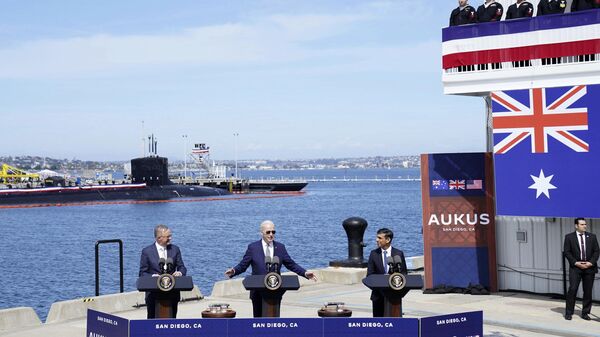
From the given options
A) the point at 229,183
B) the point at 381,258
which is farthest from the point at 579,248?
the point at 229,183

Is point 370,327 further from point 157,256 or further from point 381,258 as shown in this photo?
point 157,256

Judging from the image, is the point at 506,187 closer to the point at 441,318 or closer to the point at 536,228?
the point at 536,228

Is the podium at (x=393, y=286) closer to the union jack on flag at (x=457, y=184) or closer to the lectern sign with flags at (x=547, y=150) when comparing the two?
the lectern sign with flags at (x=547, y=150)

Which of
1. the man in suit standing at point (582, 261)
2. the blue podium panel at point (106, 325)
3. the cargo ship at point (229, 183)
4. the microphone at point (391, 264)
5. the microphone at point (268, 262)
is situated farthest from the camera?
the cargo ship at point (229, 183)

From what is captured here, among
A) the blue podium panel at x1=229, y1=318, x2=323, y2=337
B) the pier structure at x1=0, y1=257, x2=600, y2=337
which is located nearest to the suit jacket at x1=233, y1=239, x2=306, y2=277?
the blue podium panel at x1=229, y1=318, x2=323, y2=337

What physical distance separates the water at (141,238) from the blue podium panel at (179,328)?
76.4 ft

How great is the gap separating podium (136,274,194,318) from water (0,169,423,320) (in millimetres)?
22196

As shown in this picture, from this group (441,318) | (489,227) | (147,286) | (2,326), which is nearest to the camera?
(441,318)

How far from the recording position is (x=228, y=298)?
18.2 metres

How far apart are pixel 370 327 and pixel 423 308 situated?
21.9 feet

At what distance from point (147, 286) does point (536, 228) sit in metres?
8.81

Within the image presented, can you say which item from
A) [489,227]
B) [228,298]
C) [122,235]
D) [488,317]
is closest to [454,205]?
[489,227]

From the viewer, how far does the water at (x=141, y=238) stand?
143 feet

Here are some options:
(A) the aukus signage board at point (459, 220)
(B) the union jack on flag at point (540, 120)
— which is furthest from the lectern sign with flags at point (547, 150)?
(A) the aukus signage board at point (459, 220)
